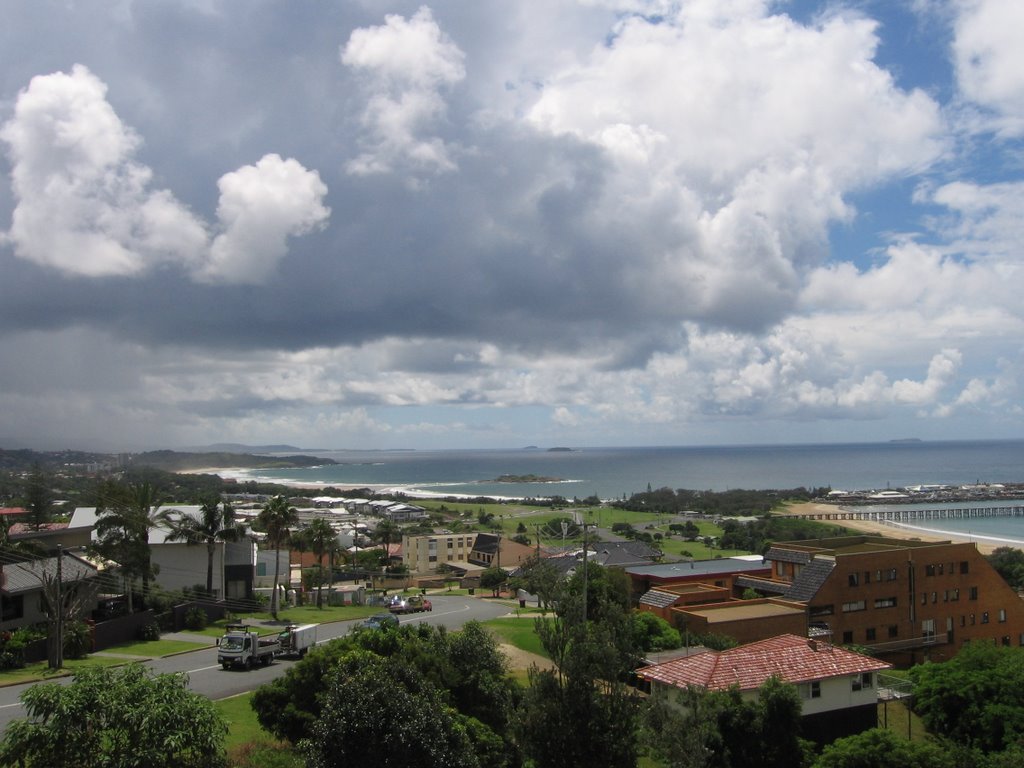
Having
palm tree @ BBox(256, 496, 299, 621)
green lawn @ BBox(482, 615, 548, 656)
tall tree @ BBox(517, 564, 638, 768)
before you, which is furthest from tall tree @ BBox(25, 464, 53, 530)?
tall tree @ BBox(517, 564, 638, 768)

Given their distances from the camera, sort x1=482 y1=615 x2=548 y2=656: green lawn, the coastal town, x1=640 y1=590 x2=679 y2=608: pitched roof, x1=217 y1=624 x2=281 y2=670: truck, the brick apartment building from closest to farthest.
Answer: the coastal town → x1=217 y1=624 x2=281 y2=670: truck → x1=482 y1=615 x2=548 y2=656: green lawn → x1=640 y1=590 x2=679 y2=608: pitched roof → the brick apartment building

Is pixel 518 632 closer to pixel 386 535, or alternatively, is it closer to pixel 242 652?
pixel 242 652

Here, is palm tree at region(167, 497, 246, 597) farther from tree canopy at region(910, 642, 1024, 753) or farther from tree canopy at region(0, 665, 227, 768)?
tree canopy at region(910, 642, 1024, 753)

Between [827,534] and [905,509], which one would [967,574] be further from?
[905,509]

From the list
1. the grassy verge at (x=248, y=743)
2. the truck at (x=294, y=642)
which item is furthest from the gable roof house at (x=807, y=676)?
the truck at (x=294, y=642)

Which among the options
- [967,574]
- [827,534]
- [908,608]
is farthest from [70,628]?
[827,534]

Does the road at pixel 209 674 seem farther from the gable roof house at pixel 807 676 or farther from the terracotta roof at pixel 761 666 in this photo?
the gable roof house at pixel 807 676

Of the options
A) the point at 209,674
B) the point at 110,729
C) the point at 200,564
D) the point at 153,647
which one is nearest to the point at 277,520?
the point at 200,564
